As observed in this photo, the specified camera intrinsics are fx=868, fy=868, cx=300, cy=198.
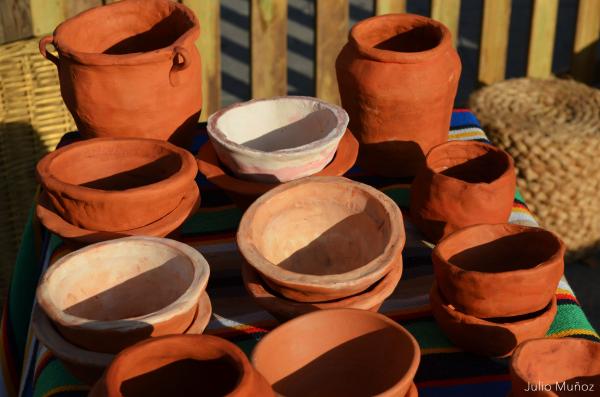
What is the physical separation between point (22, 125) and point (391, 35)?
4.83 feet

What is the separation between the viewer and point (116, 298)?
155 cm

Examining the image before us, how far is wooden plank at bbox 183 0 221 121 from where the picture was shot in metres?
3.40

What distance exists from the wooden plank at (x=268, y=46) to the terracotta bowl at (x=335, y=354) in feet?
7.68

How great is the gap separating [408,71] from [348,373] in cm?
79

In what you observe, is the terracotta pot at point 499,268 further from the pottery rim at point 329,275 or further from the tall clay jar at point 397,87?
the tall clay jar at point 397,87

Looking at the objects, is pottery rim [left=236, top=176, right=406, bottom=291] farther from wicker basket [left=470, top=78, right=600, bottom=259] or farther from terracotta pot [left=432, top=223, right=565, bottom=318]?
wicker basket [left=470, top=78, right=600, bottom=259]

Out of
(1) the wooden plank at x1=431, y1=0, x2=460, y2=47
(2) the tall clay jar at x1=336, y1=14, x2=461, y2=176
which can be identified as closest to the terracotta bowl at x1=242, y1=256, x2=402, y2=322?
(2) the tall clay jar at x1=336, y1=14, x2=461, y2=176

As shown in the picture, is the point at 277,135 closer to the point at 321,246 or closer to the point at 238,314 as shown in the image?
the point at 321,246

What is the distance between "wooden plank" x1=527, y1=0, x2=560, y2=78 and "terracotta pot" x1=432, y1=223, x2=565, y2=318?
251cm

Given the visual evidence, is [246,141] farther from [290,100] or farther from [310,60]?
[310,60]

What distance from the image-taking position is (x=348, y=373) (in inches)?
55.2

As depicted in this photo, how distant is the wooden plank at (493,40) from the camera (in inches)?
149

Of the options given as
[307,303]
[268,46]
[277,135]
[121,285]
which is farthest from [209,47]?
[307,303]

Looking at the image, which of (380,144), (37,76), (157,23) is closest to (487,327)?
(380,144)
